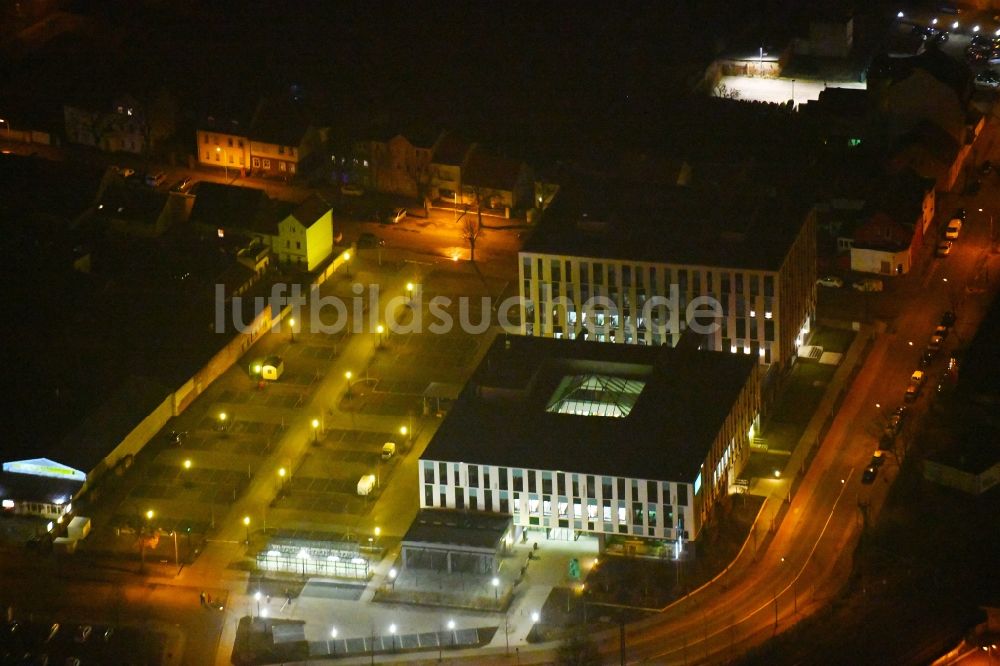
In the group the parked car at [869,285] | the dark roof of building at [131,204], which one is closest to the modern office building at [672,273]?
the parked car at [869,285]

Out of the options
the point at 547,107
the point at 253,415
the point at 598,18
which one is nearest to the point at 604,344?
the point at 253,415

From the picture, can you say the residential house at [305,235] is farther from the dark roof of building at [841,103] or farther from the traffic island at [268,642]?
the traffic island at [268,642]

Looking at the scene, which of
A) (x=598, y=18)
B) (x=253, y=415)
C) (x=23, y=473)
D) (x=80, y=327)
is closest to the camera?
(x=23, y=473)

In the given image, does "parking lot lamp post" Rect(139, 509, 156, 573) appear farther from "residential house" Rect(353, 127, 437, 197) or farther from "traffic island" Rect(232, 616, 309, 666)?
"residential house" Rect(353, 127, 437, 197)

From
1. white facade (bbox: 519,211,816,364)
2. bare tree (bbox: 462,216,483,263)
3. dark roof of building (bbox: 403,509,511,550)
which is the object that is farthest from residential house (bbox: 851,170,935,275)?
dark roof of building (bbox: 403,509,511,550)

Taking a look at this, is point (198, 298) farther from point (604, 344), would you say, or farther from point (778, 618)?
point (778, 618)

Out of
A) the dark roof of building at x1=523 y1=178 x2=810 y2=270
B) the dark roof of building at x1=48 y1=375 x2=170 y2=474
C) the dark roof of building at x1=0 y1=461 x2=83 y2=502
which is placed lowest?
the dark roof of building at x1=0 y1=461 x2=83 y2=502
